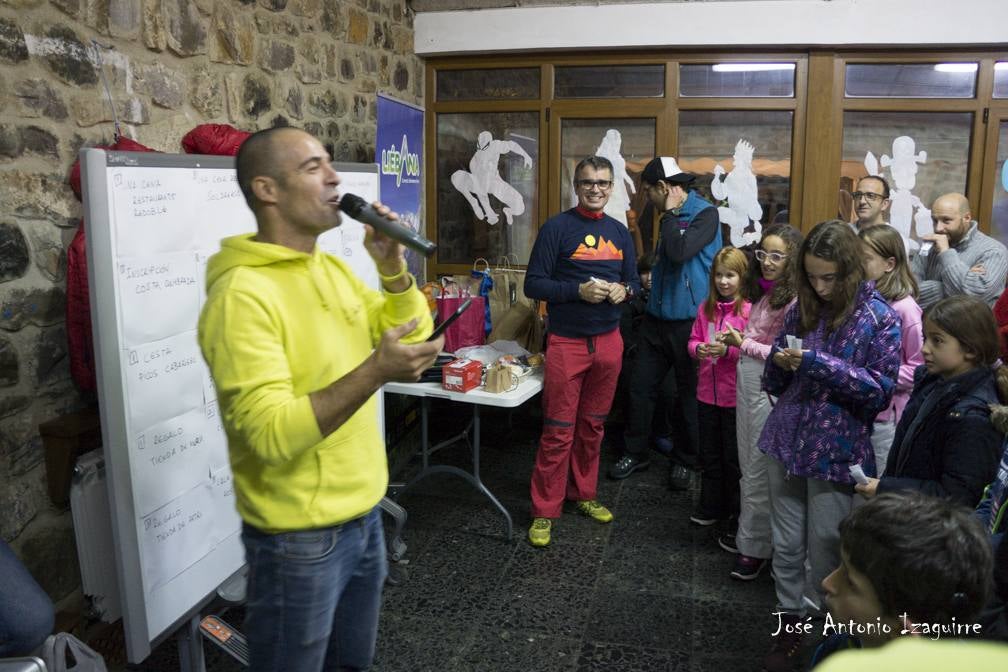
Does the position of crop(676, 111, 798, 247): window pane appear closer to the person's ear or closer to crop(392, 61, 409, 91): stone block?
crop(392, 61, 409, 91): stone block

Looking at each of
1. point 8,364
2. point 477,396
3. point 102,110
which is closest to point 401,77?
point 477,396

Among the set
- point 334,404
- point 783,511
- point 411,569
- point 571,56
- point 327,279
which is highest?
point 571,56

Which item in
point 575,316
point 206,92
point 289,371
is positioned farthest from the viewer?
point 575,316

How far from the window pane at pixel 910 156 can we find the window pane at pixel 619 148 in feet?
3.72

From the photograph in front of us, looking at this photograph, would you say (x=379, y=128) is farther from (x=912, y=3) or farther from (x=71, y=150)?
(x=912, y=3)

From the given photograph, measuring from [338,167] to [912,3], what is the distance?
10.6ft

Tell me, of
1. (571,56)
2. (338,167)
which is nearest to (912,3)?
(571,56)

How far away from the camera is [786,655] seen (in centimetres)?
238

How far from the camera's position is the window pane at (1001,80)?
165 inches

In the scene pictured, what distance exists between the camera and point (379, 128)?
3.76 metres

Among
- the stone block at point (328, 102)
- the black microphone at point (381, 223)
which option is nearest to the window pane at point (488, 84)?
the stone block at point (328, 102)

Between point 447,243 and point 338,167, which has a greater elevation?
point 338,167

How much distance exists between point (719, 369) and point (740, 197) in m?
1.74

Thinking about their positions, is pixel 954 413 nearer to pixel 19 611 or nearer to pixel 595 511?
pixel 595 511
